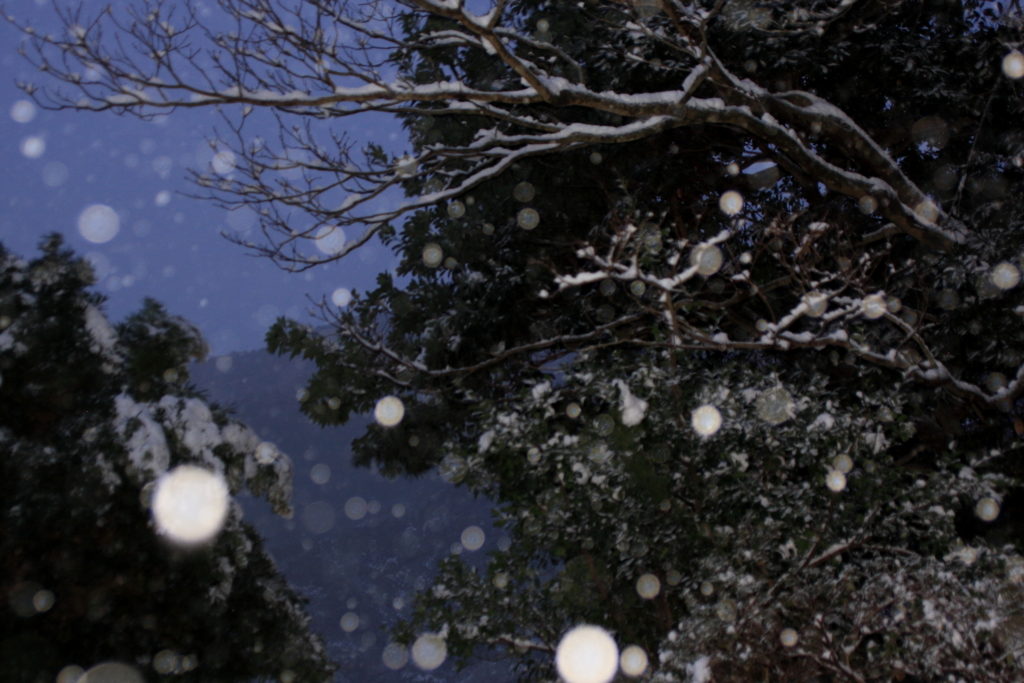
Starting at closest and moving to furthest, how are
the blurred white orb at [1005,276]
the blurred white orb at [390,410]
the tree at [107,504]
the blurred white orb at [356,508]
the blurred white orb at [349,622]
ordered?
the blurred white orb at [1005,276] < the tree at [107,504] < the blurred white orb at [390,410] < the blurred white orb at [349,622] < the blurred white orb at [356,508]

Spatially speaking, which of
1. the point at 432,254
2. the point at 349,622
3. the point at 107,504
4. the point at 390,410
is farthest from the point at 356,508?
the point at 107,504

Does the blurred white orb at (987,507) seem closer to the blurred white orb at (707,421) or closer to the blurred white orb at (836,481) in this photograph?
the blurred white orb at (836,481)

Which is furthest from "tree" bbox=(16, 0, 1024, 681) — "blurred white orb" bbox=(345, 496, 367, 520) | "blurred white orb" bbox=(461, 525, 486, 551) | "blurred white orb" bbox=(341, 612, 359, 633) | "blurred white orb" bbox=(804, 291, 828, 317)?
"blurred white orb" bbox=(345, 496, 367, 520)

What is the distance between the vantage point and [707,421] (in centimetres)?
468

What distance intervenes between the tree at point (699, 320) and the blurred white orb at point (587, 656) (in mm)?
263

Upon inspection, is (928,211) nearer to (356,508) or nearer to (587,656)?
(587,656)

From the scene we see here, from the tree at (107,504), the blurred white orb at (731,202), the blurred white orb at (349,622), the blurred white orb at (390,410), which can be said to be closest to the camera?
the tree at (107,504)

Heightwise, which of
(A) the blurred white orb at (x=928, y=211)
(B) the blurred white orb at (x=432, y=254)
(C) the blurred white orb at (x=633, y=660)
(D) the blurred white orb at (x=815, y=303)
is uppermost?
(B) the blurred white orb at (x=432, y=254)

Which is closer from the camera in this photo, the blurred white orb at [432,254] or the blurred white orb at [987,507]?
the blurred white orb at [987,507]

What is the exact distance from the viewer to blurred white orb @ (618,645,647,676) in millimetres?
4262

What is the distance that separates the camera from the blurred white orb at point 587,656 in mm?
3957

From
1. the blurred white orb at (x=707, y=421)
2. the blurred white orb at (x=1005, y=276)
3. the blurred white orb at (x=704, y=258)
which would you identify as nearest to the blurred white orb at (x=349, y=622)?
the blurred white orb at (x=707, y=421)

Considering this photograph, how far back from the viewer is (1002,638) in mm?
2867

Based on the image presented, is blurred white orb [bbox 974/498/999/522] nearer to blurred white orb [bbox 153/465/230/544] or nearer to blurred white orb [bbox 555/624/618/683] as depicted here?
blurred white orb [bbox 555/624/618/683]
